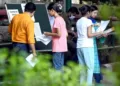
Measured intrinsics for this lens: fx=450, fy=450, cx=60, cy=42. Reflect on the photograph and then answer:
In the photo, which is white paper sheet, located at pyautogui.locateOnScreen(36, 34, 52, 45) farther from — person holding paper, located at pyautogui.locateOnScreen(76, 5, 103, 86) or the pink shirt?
person holding paper, located at pyautogui.locateOnScreen(76, 5, 103, 86)

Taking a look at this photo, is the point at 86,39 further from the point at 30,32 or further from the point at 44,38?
the point at 30,32

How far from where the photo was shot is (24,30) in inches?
281

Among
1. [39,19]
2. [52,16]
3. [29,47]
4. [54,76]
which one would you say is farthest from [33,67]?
[39,19]

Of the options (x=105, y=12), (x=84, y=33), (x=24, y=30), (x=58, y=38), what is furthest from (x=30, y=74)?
(x=58, y=38)

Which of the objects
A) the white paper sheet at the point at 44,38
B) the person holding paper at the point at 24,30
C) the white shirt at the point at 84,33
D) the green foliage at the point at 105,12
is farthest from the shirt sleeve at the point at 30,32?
the green foliage at the point at 105,12

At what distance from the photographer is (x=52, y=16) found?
8.21m

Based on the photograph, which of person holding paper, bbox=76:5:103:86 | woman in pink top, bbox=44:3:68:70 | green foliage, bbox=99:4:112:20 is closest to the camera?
green foliage, bbox=99:4:112:20

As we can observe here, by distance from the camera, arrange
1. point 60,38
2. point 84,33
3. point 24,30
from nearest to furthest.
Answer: point 24,30, point 84,33, point 60,38

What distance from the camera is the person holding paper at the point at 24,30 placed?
276 inches

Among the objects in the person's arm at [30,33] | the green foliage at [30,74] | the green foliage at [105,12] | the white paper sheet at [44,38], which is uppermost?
the green foliage at [105,12]

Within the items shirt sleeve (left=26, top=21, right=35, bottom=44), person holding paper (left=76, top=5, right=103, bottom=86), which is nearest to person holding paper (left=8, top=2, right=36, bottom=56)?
shirt sleeve (left=26, top=21, right=35, bottom=44)

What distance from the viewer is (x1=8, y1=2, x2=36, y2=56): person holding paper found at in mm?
7012

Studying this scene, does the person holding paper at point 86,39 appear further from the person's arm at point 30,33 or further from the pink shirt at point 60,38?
the person's arm at point 30,33

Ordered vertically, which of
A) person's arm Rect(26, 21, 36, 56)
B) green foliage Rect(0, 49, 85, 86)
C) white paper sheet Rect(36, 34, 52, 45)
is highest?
green foliage Rect(0, 49, 85, 86)
